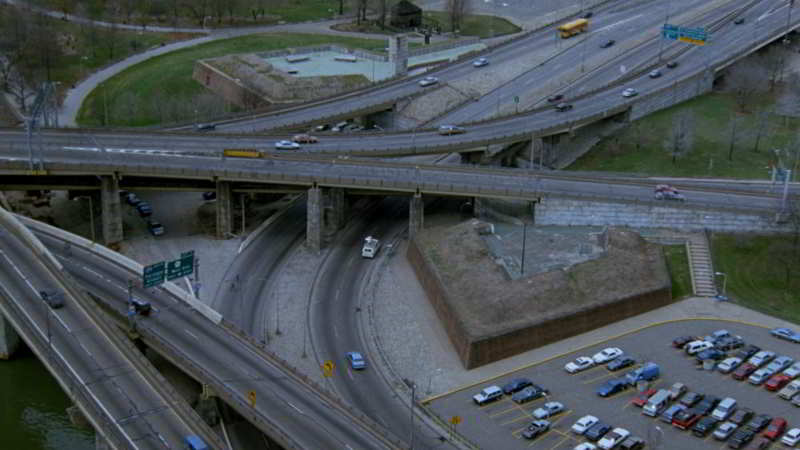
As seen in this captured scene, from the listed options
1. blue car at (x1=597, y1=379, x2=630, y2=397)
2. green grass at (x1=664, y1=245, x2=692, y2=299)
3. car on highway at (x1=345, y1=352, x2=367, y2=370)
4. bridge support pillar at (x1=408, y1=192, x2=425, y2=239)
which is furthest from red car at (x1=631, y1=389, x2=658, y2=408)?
bridge support pillar at (x1=408, y1=192, x2=425, y2=239)

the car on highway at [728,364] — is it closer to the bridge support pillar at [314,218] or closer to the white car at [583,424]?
the white car at [583,424]

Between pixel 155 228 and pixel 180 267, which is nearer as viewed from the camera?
pixel 180 267

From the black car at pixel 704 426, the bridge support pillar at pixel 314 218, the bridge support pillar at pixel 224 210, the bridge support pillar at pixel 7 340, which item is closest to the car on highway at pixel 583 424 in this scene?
the black car at pixel 704 426

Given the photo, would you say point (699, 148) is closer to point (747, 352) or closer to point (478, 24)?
point (747, 352)

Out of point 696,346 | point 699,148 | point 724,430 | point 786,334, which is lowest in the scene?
point 724,430

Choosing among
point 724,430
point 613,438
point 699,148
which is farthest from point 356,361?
point 699,148

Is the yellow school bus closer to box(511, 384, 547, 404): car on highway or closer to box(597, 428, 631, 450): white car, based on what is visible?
box(511, 384, 547, 404): car on highway

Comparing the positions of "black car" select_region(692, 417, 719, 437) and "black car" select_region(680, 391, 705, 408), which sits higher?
"black car" select_region(680, 391, 705, 408)
